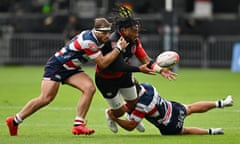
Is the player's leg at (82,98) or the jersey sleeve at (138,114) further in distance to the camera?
the player's leg at (82,98)

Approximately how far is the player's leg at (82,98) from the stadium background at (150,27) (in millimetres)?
20854

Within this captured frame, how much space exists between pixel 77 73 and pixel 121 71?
1.11 metres

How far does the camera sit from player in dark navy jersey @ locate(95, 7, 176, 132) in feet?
49.3

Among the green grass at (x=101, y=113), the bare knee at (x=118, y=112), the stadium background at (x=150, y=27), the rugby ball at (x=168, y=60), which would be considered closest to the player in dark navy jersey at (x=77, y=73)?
the green grass at (x=101, y=113)

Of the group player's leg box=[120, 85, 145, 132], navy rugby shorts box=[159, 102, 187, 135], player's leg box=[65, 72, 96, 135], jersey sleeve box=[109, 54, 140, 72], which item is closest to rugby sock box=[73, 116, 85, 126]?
player's leg box=[65, 72, 96, 135]

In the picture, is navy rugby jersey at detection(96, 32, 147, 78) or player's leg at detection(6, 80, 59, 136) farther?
player's leg at detection(6, 80, 59, 136)

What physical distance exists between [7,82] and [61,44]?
29.3 ft

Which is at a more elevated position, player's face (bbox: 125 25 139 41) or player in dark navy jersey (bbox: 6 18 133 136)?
player's face (bbox: 125 25 139 41)

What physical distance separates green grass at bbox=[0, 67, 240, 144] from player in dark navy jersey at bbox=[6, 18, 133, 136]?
12.8 inches

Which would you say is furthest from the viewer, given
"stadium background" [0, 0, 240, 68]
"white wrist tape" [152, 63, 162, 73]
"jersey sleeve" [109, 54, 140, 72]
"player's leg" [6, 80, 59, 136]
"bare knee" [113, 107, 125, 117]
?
"stadium background" [0, 0, 240, 68]

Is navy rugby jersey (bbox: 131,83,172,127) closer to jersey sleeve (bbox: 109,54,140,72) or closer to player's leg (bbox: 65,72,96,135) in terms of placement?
jersey sleeve (bbox: 109,54,140,72)

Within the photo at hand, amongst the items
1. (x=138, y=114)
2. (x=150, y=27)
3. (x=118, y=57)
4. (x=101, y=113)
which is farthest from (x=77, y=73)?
(x=150, y=27)

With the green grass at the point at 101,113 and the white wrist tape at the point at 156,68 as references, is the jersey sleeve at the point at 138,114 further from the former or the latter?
the white wrist tape at the point at 156,68

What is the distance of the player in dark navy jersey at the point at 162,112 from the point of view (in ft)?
48.8
